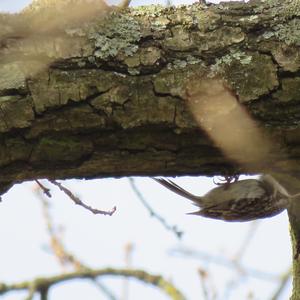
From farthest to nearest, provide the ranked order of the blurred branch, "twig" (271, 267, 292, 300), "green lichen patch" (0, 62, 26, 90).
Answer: "twig" (271, 267, 292, 300) → the blurred branch → "green lichen patch" (0, 62, 26, 90)

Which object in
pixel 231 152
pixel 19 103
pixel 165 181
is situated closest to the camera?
pixel 19 103

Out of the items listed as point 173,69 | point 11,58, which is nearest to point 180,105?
point 173,69

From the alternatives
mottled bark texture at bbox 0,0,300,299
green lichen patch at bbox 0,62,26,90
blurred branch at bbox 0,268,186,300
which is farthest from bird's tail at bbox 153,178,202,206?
green lichen patch at bbox 0,62,26,90

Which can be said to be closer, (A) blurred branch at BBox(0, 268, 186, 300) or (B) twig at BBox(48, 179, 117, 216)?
(B) twig at BBox(48, 179, 117, 216)

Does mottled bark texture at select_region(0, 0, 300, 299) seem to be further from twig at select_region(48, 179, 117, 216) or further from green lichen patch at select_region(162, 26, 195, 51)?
twig at select_region(48, 179, 117, 216)

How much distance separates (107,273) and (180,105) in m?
1.97

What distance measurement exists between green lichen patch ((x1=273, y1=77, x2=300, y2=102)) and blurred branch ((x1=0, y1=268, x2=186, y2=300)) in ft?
6.00

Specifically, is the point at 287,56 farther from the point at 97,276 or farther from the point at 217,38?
the point at 97,276

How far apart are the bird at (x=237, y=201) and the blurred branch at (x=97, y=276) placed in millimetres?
449

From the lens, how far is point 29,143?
172 centimetres

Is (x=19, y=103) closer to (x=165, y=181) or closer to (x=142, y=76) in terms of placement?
(x=142, y=76)

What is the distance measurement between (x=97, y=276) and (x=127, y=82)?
2.00 meters

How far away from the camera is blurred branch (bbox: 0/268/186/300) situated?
3221mm

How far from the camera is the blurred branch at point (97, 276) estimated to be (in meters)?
3.22
